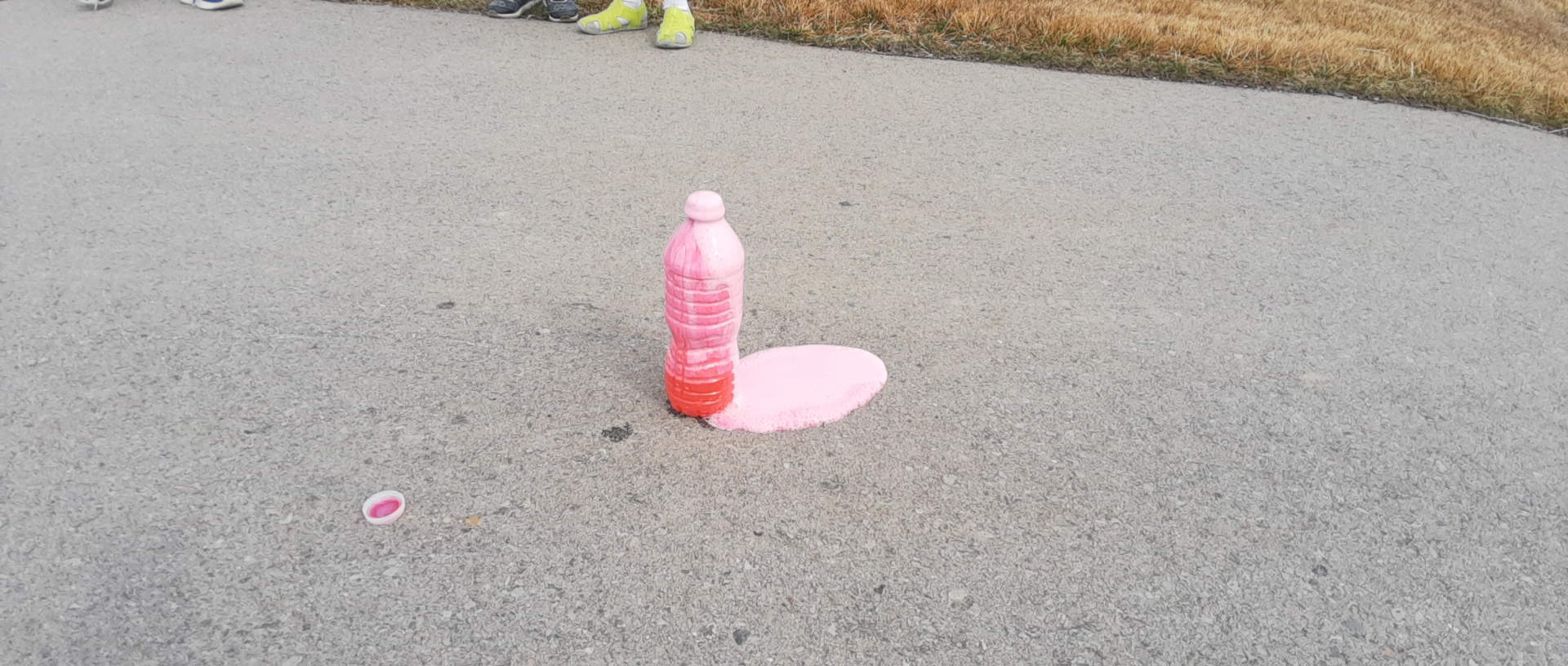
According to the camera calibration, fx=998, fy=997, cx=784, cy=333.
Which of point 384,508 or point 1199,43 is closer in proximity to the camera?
point 384,508

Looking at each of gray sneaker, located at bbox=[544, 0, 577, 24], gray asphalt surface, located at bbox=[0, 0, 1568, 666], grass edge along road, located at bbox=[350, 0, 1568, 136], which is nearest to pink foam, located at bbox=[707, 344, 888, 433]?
gray asphalt surface, located at bbox=[0, 0, 1568, 666]

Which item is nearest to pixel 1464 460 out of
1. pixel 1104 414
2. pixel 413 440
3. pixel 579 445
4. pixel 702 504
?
pixel 1104 414

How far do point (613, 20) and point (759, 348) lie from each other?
132 inches

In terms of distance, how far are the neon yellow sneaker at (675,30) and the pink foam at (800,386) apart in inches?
118

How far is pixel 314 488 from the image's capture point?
229 cm

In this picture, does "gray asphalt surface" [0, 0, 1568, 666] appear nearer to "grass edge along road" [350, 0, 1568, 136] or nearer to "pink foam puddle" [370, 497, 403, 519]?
"pink foam puddle" [370, 497, 403, 519]

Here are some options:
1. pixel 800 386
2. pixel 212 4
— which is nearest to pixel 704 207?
pixel 800 386

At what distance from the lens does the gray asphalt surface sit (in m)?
2.05

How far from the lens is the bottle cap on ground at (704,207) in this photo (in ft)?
7.30

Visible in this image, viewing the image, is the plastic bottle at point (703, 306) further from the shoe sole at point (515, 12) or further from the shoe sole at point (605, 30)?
the shoe sole at point (515, 12)

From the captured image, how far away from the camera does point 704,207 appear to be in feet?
7.30

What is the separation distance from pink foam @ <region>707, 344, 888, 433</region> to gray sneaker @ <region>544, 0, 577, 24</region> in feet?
11.9

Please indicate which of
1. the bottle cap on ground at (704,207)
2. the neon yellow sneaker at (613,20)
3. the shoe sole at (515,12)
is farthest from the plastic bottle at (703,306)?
the shoe sole at (515,12)

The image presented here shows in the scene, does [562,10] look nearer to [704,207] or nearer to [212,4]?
[212,4]
